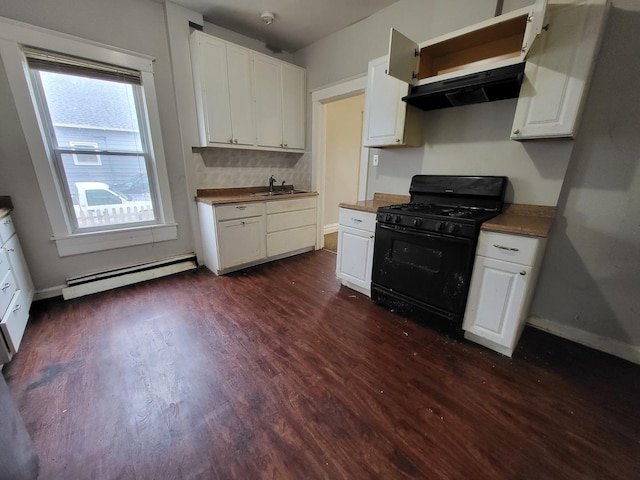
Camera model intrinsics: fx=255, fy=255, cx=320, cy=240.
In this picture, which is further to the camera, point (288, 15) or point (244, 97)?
point (244, 97)

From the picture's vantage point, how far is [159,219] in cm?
299

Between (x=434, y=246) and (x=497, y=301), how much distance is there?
21.1 inches

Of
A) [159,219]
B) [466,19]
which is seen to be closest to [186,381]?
[159,219]

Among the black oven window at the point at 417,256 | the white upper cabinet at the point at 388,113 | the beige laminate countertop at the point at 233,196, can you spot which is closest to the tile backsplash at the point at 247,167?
the beige laminate countertop at the point at 233,196

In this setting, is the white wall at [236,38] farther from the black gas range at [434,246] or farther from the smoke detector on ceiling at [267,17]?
the black gas range at [434,246]

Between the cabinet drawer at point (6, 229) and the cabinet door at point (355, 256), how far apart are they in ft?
8.63

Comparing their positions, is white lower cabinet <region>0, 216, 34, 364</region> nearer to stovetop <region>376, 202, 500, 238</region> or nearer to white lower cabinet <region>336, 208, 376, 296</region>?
white lower cabinet <region>336, 208, 376, 296</region>

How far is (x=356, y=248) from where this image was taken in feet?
8.25

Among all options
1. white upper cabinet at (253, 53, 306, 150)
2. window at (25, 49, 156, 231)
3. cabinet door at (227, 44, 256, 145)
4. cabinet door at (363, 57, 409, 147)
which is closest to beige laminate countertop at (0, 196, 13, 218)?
window at (25, 49, 156, 231)

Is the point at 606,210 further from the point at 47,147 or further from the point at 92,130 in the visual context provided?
the point at 47,147

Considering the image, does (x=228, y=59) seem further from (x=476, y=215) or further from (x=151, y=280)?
(x=476, y=215)

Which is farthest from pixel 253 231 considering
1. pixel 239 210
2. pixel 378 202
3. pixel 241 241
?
pixel 378 202

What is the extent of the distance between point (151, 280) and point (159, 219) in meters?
0.71

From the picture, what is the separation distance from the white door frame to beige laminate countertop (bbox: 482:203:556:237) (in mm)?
1466
